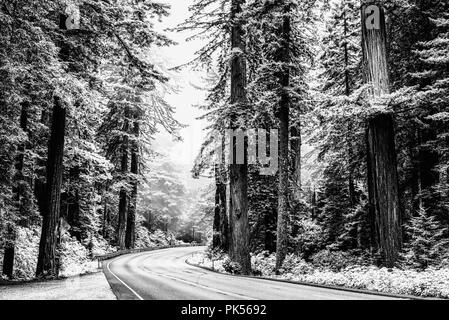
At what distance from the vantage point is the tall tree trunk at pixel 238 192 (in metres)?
15.5

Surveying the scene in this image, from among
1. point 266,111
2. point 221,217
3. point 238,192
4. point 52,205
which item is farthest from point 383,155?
point 221,217

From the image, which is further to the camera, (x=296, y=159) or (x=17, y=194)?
(x=296, y=159)

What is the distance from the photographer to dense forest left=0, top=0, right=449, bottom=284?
10.4 metres

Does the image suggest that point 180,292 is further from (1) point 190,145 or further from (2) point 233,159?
(1) point 190,145

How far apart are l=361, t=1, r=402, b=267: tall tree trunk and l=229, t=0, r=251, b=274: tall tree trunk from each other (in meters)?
6.08

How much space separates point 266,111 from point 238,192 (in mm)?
4042

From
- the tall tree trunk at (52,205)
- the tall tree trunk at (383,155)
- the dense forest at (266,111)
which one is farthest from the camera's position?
the tall tree trunk at (52,205)

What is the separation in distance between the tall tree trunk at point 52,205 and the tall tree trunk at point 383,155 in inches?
447

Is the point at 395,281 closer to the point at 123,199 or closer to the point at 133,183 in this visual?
the point at 123,199

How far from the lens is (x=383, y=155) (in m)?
10.5

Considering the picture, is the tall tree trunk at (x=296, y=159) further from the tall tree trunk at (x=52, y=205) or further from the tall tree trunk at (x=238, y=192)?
the tall tree trunk at (x=52, y=205)

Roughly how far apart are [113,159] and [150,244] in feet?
61.4

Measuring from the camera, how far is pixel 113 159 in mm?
31297

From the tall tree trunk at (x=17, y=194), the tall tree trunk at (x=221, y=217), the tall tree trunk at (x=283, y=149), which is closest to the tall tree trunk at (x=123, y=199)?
the tall tree trunk at (x=221, y=217)
